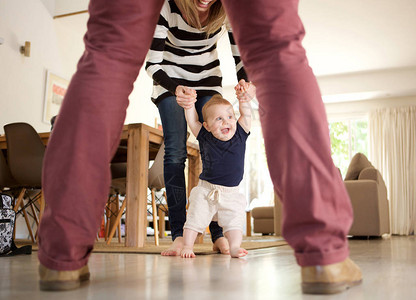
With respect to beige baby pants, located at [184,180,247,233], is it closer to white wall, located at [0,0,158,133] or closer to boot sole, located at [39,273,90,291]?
boot sole, located at [39,273,90,291]

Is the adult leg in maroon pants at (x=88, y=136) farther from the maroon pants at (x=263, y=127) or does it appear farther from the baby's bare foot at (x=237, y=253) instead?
the baby's bare foot at (x=237, y=253)

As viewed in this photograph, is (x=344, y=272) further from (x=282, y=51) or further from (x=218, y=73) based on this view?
(x=218, y=73)

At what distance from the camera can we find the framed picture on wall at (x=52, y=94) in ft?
15.9

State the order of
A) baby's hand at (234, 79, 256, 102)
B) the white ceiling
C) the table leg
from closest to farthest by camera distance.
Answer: baby's hand at (234, 79, 256, 102), the table leg, the white ceiling

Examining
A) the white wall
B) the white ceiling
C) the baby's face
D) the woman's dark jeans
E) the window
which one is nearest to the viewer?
the baby's face

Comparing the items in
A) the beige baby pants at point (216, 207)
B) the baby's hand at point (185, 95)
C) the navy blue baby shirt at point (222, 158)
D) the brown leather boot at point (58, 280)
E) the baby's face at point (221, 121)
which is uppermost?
the baby's hand at point (185, 95)

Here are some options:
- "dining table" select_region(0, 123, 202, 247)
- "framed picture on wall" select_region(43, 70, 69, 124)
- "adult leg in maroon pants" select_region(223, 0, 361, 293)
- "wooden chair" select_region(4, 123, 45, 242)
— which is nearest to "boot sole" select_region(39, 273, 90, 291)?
"adult leg in maroon pants" select_region(223, 0, 361, 293)

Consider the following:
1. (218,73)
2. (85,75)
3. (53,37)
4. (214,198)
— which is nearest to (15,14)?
(53,37)

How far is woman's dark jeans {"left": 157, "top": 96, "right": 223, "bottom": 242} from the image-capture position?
1804mm

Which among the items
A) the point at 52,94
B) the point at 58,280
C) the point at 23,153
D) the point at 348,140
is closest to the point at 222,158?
the point at 58,280

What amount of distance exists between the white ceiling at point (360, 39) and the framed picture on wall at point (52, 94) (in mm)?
864

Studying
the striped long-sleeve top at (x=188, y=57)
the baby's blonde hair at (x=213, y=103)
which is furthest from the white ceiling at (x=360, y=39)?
the baby's blonde hair at (x=213, y=103)

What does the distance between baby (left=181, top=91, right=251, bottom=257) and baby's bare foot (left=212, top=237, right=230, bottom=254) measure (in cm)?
20

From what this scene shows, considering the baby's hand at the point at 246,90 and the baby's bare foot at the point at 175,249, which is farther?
the baby's bare foot at the point at 175,249
